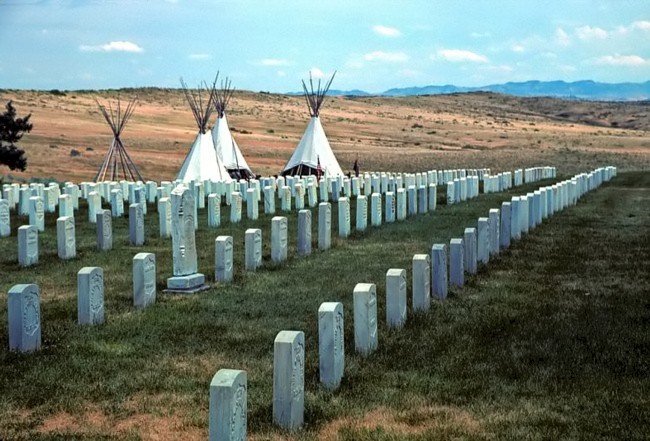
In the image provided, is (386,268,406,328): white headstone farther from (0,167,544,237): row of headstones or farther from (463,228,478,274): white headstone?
(0,167,544,237): row of headstones

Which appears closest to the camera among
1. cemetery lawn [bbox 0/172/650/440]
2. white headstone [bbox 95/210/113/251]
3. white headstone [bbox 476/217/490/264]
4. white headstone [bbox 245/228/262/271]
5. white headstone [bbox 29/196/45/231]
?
cemetery lawn [bbox 0/172/650/440]

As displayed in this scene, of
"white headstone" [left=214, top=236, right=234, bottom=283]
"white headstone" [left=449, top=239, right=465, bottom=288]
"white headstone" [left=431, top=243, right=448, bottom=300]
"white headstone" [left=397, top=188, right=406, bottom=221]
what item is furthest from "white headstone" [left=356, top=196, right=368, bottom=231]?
"white headstone" [left=431, top=243, right=448, bottom=300]

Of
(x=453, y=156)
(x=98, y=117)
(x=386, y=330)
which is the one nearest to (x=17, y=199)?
(x=386, y=330)

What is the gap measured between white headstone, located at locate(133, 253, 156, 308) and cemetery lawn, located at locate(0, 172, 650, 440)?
0.19 metres

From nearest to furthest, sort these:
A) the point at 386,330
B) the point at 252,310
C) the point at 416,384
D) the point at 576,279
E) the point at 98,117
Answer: the point at 416,384, the point at 386,330, the point at 252,310, the point at 576,279, the point at 98,117

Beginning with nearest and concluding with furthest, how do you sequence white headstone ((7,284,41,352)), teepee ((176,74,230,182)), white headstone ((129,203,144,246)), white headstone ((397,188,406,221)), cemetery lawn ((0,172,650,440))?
1. cemetery lawn ((0,172,650,440))
2. white headstone ((7,284,41,352))
3. white headstone ((129,203,144,246))
4. white headstone ((397,188,406,221))
5. teepee ((176,74,230,182))

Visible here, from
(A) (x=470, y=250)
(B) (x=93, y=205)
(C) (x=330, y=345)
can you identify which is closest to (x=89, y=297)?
(C) (x=330, y=345)

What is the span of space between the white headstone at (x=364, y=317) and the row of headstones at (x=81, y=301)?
10.7ft

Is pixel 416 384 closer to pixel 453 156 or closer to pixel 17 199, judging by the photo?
pixel 17 199

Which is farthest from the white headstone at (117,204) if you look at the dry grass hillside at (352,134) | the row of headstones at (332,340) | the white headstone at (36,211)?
the dry grass hillside at (352,134)

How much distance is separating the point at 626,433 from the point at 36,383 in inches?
197

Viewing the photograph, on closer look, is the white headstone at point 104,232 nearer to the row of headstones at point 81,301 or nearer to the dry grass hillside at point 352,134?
the row of headstones at point 81,301

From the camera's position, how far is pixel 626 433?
21.0 ft

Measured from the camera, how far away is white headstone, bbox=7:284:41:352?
8.77 meters
